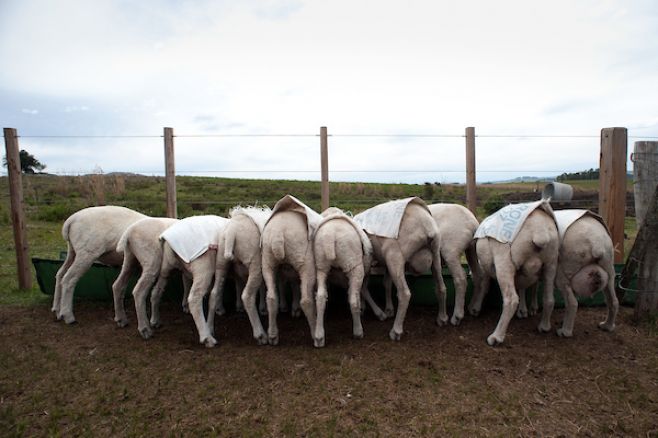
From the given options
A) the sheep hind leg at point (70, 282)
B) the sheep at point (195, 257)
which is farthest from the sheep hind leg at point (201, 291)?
the sheep hind leg at point (70, 282)

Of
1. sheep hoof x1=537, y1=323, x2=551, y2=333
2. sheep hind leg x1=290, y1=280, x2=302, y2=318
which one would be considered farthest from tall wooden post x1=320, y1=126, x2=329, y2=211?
sheep hoof x1=537, y1=323, x2=551, y2=333

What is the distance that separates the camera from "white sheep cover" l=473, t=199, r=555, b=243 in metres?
4.48

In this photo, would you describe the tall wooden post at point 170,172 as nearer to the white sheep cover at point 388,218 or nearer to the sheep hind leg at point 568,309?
the white sheep cover at point 388,218

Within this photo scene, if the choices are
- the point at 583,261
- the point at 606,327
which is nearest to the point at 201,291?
the point at 583,261

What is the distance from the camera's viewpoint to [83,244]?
18.2 ft

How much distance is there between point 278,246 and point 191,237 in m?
1.19

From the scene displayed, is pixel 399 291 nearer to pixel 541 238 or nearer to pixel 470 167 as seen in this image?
pixel 541 238

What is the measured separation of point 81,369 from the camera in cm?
420

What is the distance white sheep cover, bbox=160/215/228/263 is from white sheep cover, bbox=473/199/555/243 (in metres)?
3.42

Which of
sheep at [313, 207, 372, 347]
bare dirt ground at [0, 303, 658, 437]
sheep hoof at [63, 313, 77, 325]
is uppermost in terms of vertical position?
sheep at [313, 207, 372, 347]

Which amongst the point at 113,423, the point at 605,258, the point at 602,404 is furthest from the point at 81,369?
the point at 605,258

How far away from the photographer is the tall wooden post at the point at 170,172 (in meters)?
7.16

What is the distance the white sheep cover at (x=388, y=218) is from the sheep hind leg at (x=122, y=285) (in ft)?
10.3

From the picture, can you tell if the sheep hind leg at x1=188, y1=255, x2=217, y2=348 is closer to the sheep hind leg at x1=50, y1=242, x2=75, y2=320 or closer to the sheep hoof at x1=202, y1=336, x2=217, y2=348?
the sheep hoof at x1=202, y1=336, x2=217, y2=348
